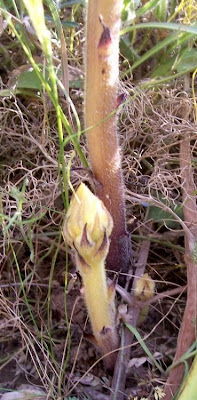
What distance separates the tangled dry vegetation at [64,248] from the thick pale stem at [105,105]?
0.26 feet

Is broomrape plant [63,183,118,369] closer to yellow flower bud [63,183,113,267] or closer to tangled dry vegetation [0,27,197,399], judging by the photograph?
yellow flower bud [63,183,113,267]

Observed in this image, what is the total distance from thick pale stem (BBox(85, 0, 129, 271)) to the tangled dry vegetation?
0.08 m

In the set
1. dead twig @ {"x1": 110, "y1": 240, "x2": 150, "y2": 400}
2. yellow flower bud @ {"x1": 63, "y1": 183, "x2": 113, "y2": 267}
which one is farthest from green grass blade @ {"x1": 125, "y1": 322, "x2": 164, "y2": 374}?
yellow flower bud @ {"x1": 63, "y1": 183, "x2": 113, "y2": 267}

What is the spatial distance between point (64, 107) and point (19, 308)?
38 centimetres

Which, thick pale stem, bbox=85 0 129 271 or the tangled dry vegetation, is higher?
thick pale stem, bbox=85 0 129 271

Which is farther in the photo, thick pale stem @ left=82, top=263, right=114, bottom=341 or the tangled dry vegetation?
the tangled dry vegetation

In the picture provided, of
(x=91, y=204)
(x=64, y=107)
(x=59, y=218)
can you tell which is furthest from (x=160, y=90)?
(x=91, y=204)

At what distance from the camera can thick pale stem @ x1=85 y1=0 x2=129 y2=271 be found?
639mm

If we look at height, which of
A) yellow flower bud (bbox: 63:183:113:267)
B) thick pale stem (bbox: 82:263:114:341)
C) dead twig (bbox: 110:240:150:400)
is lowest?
dead twig (bbox: 110:240:150:400)

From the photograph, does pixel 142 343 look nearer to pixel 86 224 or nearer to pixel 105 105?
pixel 86 224

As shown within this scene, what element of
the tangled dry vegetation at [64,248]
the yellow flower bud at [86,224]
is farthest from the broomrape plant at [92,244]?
the tangled dry vegetation at [64,248]

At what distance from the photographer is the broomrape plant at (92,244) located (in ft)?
2.03

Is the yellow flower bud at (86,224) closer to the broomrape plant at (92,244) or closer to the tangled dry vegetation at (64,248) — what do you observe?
the broomrape plant at (92,244)

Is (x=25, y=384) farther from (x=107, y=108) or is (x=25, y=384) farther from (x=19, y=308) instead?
(x=107, y=108)
